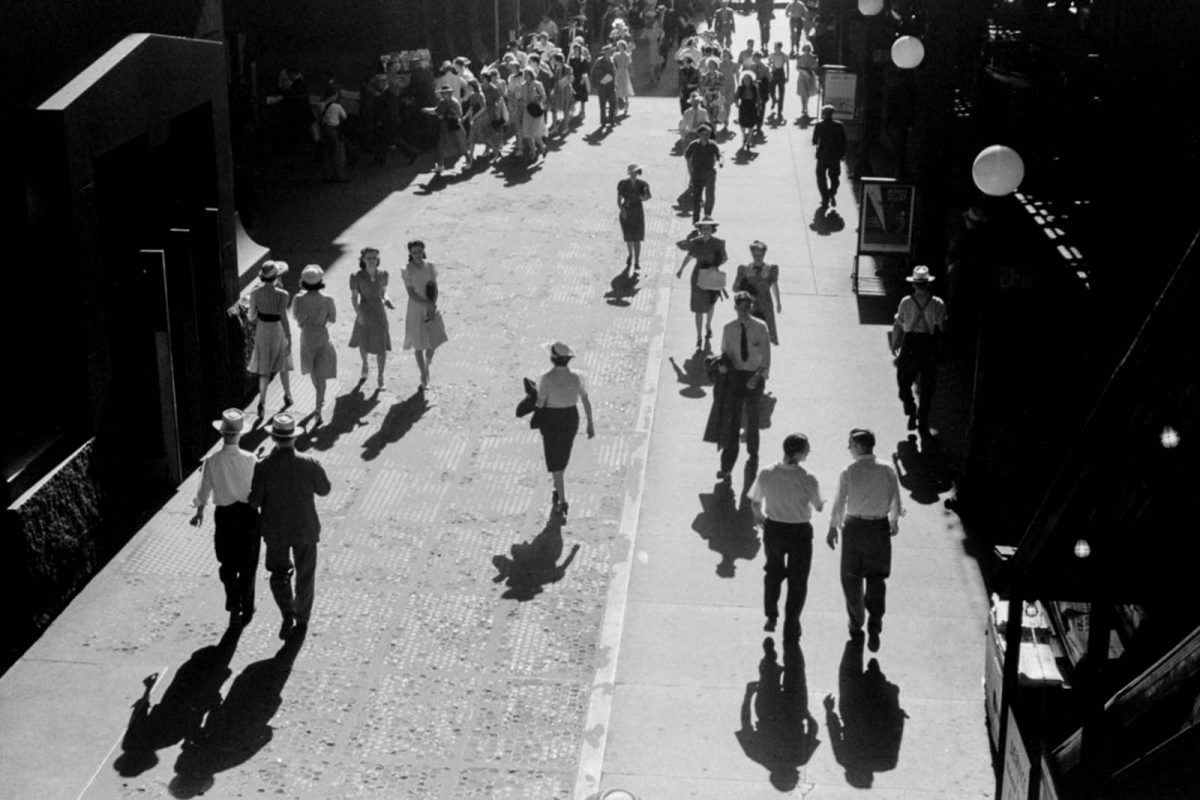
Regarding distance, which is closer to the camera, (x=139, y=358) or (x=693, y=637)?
(x=693, y=637)

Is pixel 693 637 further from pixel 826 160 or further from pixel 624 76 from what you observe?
pixel 624 76

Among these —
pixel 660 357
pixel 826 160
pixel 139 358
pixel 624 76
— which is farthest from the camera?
pixel 624 76

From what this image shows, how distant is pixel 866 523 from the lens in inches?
468

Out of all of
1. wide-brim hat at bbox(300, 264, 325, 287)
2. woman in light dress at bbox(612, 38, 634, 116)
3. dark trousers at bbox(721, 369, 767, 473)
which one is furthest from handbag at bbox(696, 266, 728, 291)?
woman in light dress at bbox(612, 38, 634, 116)

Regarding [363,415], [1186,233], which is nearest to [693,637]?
[1186,233]

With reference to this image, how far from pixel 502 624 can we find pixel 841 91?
18.6 meters

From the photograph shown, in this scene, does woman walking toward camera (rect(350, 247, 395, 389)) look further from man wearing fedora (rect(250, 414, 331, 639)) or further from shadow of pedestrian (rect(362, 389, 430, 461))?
man wearing fedora (rect(250, 414, 331, 639))

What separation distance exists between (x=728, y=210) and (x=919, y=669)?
52.8ft

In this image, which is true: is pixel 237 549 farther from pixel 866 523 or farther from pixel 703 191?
pixel 703 191

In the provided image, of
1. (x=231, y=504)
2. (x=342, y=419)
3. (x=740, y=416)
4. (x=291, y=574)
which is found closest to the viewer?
(x=231, y=504)

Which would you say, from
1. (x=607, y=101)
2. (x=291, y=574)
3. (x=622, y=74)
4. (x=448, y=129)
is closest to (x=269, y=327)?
(x=291, y=574)

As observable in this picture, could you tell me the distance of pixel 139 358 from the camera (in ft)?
50.7

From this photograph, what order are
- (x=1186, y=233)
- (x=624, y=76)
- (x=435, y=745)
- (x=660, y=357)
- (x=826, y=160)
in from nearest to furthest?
(x=435, y=745), (x=1186, y=233), (x=660, y=357), (x=826, y=160), (x=624, y=76)

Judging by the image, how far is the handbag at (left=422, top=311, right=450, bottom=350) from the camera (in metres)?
18.2
